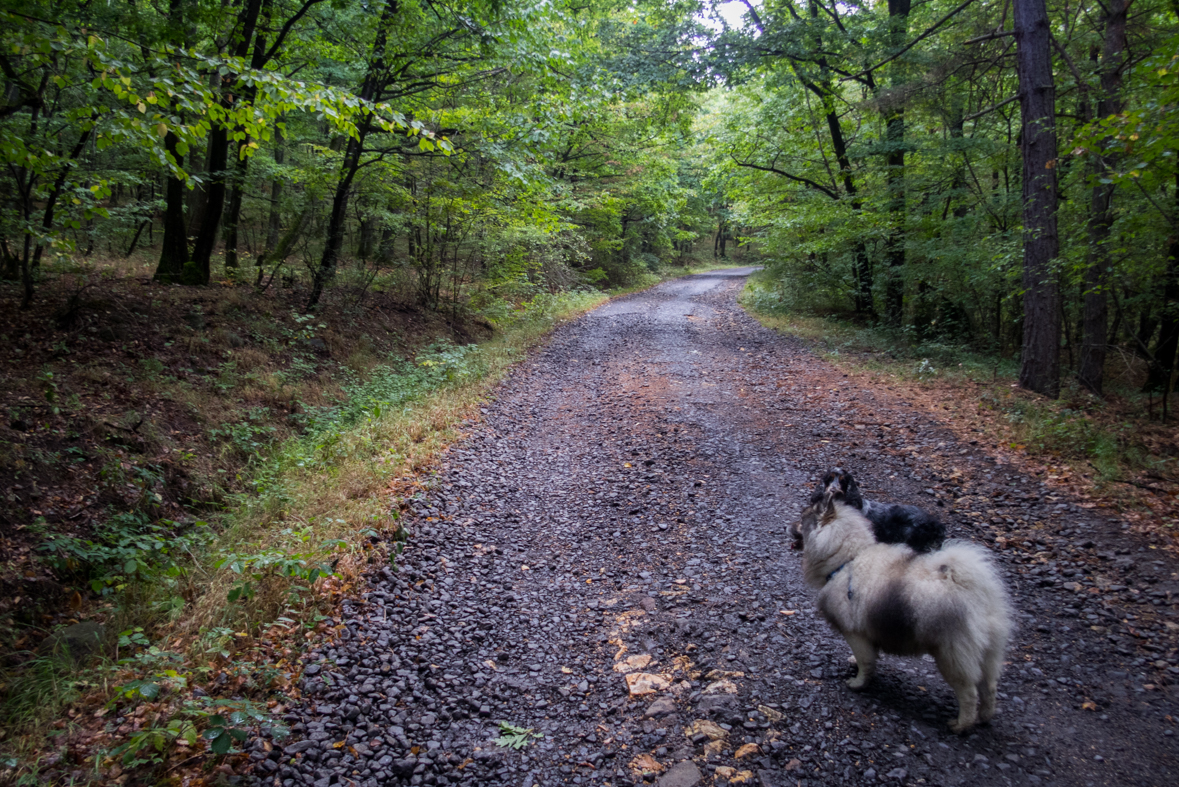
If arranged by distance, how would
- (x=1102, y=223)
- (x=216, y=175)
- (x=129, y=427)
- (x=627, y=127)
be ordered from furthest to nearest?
(x=627, y=127), (x=216, y=175), (x=1102, y=223), (x=129, y=427)

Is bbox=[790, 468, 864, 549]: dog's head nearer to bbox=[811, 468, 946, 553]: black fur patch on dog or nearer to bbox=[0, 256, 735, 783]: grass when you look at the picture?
bbox=[811, 468, 946, 553]: black fur patch on dog

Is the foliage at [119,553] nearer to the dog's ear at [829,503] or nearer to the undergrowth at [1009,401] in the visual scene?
the dog's ear at [829,503]

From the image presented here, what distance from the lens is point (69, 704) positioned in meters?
3.16

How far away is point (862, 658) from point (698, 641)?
3.49 feet

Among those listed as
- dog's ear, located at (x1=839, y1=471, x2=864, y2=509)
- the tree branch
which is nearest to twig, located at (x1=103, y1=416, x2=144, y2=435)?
dog's ear, located at (x1=839, y1=471, x2=864, y2=509)

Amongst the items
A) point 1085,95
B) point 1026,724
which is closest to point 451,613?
point 1026,724

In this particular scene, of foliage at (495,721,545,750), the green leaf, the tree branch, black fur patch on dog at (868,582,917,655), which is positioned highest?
the tree branch

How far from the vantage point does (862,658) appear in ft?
10.9

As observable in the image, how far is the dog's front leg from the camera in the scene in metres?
3.27

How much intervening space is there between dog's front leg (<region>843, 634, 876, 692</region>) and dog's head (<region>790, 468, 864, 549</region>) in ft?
2.14

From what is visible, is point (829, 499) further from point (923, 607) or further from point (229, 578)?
point (229, 578)

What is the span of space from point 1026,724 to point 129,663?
5074 mm

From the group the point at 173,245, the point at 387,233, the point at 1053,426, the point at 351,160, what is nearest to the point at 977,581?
the point at 1053,426

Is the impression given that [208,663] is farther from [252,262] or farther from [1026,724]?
[252,262]
